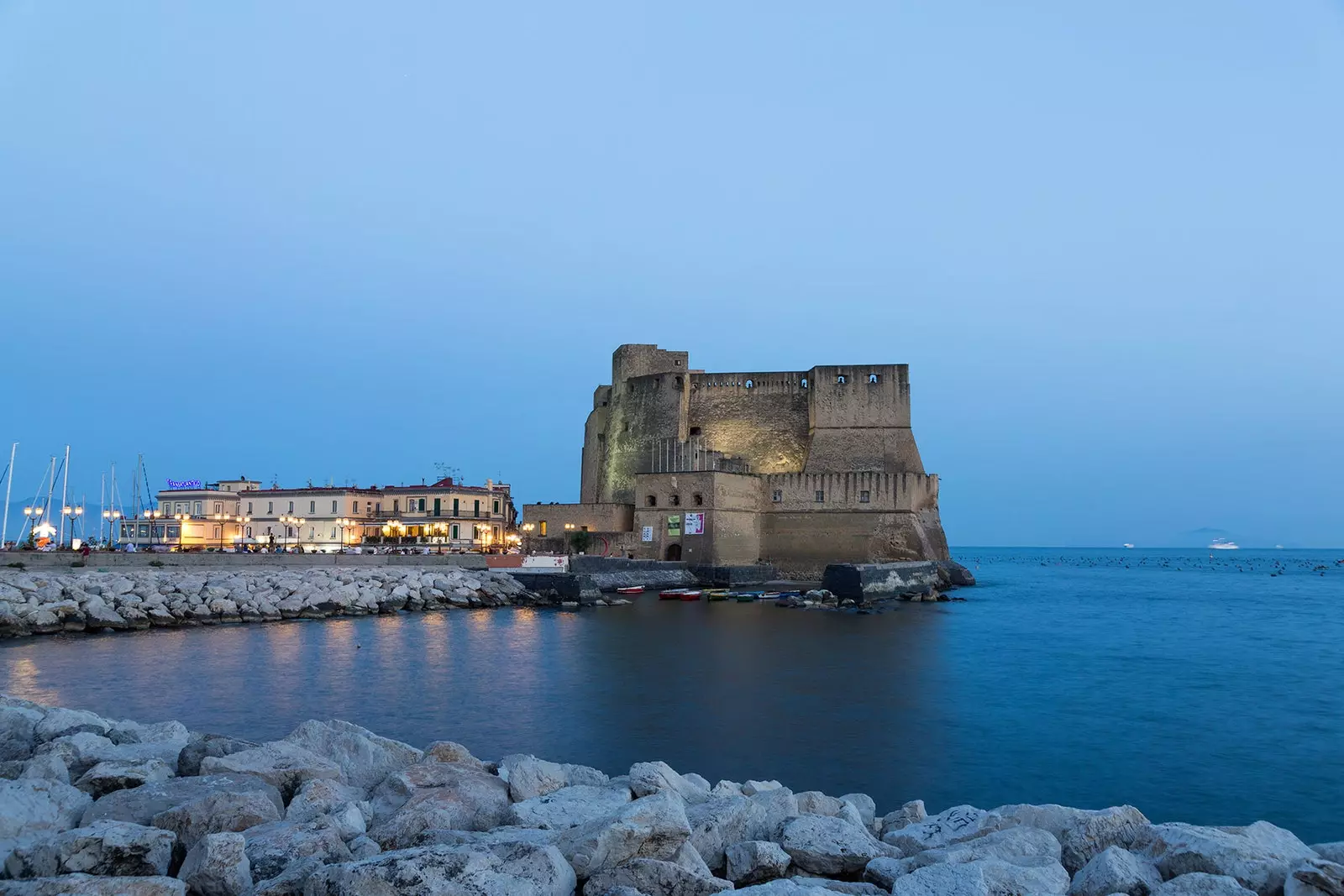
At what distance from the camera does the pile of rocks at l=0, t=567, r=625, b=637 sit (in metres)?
15.6

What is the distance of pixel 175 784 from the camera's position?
4.13m

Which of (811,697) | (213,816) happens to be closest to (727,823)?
(213,816)

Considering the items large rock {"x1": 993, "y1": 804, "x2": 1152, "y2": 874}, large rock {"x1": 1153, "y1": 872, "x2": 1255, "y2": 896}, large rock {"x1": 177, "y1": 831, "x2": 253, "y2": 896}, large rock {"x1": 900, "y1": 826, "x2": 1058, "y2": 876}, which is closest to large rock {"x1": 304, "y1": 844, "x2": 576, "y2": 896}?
large rock {"x1": 177, "y1": 831, "x2": 253, "y2": 896}

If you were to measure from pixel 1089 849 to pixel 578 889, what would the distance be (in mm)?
2264

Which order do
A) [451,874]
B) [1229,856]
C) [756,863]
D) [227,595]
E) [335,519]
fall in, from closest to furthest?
1. [451,874]
2. [1229,856]
3. [756,863]
4. [227,595]
5. [335,519]

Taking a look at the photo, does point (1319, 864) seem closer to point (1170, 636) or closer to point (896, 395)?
point (1170, 636)

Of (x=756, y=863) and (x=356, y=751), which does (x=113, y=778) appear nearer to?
(x=356, y=751)

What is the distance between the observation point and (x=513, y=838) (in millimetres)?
3711

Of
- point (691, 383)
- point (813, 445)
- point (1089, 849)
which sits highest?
point (691, 383)

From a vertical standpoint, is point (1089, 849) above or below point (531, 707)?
above

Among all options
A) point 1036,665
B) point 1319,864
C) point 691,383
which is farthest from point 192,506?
point 1319,864

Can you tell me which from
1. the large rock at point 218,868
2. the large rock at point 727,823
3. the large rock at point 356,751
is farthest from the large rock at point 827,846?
the large rock at point 356,751

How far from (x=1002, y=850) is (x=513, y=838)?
2.07 metres

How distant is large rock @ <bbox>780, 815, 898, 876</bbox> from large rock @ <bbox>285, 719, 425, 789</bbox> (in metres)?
2.22
